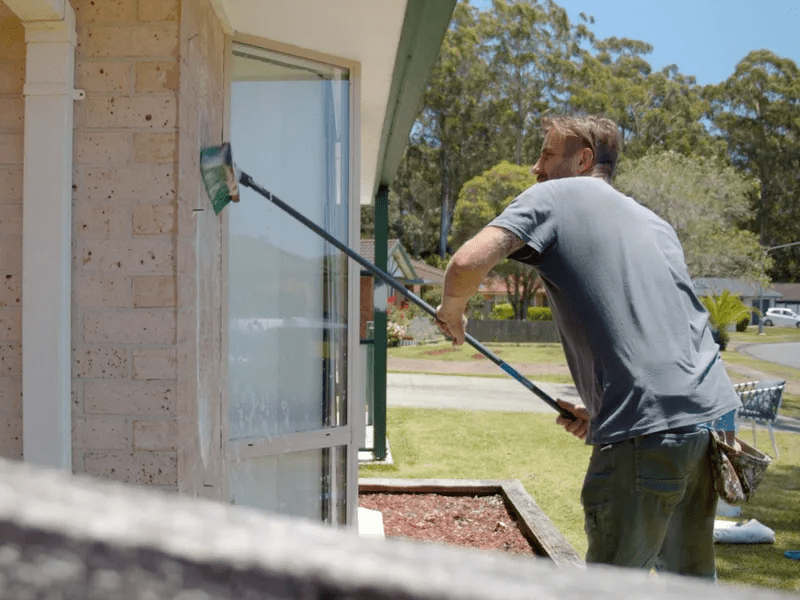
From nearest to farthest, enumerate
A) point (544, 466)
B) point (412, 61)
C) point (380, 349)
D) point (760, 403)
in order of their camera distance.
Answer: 1. point (412, 61)
2. point (760, 403)
3. point (380, 349)
4. point (544, 466)

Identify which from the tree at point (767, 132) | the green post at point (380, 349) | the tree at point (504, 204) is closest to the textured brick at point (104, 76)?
the green post at point (380, 349)

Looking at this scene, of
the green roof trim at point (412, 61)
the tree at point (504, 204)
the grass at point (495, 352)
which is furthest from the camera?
the tree at point (504, 204)

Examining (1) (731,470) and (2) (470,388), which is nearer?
(1) (731,470)

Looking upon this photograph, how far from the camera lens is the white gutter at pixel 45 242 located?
7.77ft

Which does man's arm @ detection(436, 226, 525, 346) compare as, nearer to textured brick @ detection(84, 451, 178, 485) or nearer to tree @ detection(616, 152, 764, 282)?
textured brick @ detection(84, 451, 178, 485)

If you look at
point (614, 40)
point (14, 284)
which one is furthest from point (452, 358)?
point (614, 40)

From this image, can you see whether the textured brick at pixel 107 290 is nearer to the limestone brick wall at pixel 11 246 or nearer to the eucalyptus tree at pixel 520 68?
the limestone brick wall at pixel 11 246

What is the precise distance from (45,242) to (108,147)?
14.3 inches

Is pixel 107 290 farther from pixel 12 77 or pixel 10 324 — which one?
pixel 12 77

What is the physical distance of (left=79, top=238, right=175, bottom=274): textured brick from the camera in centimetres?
250

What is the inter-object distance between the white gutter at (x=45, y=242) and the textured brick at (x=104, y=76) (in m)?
0.10

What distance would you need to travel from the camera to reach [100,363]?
8.20 ft

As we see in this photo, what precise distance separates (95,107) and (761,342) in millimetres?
38520

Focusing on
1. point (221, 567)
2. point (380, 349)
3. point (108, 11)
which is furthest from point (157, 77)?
point (380, 349)
